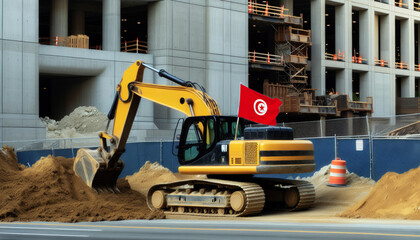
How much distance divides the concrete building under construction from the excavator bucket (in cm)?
1830

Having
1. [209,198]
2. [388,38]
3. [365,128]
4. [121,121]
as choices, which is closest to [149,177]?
[121,121]

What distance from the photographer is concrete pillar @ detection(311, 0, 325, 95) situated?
6128cm

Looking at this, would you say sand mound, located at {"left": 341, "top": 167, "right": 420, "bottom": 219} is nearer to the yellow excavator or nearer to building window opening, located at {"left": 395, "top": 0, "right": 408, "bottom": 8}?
the yellow excavator

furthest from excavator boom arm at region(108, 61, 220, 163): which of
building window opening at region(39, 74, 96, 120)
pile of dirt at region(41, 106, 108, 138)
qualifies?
building window opening at region(39, 74, 96, 120)

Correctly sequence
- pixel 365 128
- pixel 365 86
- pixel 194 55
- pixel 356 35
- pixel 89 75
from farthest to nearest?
1. pixel 356 35
2. pixel 365 86
3. pixel 194 55
4. pixel 89 75
5. pixel 365 128

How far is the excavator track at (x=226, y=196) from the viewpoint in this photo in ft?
58.7

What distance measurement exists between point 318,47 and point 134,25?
1830 centimetres

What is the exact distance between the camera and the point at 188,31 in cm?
4606

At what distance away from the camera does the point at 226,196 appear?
1814 centimetres

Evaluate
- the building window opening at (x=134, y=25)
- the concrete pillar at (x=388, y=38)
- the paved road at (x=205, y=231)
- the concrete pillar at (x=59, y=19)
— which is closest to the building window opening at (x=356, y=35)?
the concrete pillar at (x=388, y=38)

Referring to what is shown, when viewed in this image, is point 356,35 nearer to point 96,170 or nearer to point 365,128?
point 365,128

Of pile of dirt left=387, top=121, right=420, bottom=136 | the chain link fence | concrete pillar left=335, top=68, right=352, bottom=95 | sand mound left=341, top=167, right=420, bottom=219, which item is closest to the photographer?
sand mound left=341, top=167, right=420, bottom=219

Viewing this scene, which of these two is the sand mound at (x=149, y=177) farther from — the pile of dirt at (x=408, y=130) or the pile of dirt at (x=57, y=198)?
the pile of dirt at (x=408, y=130)

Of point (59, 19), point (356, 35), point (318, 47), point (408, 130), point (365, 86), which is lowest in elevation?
point (408, 130)
